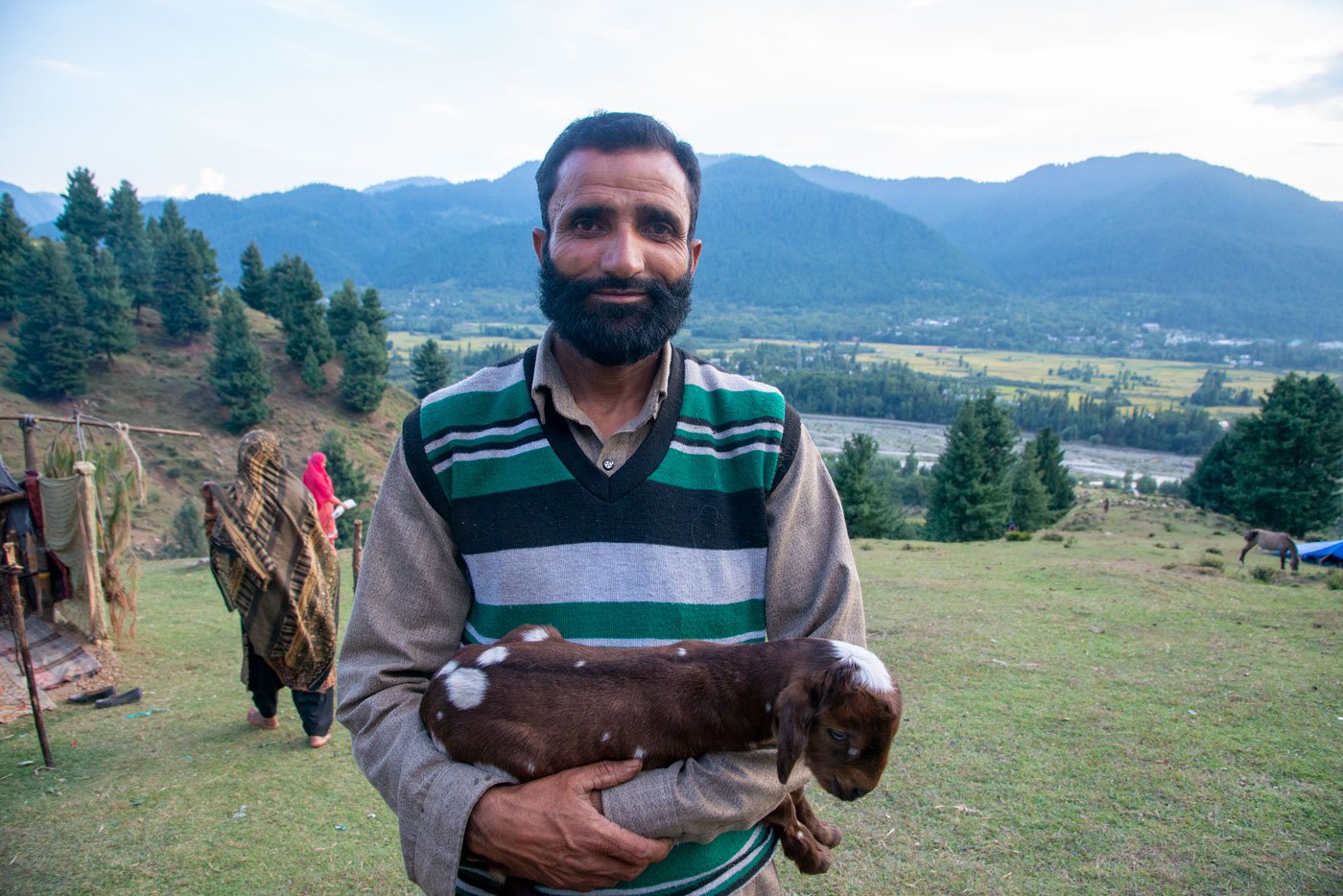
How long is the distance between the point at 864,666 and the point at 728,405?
0.81 meters

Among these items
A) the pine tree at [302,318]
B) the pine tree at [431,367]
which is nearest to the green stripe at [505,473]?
the pine tree at [431,367]

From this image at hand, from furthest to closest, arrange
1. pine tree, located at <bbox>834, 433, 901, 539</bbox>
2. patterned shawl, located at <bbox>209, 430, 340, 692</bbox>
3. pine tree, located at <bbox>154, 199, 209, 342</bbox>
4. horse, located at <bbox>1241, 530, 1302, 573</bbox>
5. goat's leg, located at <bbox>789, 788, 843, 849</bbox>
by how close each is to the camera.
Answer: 1. pine tree, located at <bbox>154, 199, 209, 342</bbox>
2. pine tree, located at <bbox>834, 433, 901, 539</bbox>
3. horse, located at <bbox>1241, 530, 1302, 573</bbox>
4. patterned shawl, located at <bbox>209, 430, 340, 692</bbox>
5. goat's leg, located at <bbox>789, 788, 843, 849</bbox>

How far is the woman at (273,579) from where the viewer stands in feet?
22.6

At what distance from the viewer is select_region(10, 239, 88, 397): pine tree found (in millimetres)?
41375

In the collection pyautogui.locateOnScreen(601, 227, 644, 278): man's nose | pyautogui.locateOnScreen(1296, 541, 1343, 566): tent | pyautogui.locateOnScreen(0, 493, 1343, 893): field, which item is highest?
pyautogui.locateOnScreen(601, 227, 644, 278): man's nose

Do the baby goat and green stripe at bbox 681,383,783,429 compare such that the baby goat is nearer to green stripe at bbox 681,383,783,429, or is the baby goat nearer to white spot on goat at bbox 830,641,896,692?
white spot on goat at bbox 830,641,896,692

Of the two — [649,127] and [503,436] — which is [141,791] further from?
[649,127]

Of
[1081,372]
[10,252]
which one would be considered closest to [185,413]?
[10,252]

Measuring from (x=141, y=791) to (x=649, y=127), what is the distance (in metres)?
7.01

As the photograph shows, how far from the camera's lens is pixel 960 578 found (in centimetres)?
1484

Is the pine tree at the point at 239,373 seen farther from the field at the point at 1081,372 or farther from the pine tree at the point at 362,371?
the field at the point at 1081,372

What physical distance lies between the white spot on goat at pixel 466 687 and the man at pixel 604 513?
0.48ft

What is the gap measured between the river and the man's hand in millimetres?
76404

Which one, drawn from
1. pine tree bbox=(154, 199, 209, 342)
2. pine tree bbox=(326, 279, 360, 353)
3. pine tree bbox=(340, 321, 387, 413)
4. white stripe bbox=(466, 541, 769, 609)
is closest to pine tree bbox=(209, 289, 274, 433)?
pine tree bbox=(340, 321, 387, 413)
